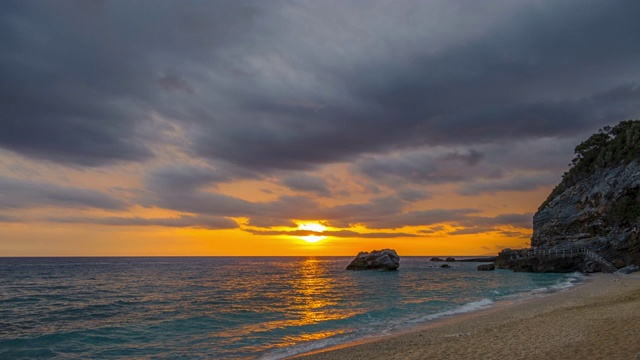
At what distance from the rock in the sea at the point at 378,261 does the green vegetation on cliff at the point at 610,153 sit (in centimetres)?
4448

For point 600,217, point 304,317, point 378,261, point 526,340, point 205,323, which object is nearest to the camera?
point 526,340

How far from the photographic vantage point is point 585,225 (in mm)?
81625

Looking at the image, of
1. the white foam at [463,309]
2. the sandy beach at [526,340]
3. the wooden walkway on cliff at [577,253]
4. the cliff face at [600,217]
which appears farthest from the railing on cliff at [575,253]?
the sandy beach at [526,340]

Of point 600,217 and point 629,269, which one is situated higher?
point 600,217

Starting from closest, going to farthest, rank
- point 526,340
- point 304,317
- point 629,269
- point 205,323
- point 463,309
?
1. point 526,340
2. point 205,323
3. point 304,317
4. point 463,309
5. point 629,269

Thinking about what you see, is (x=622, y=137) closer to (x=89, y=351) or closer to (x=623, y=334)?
(x=623, y=334)

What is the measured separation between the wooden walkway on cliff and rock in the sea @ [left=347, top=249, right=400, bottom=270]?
3066 cm

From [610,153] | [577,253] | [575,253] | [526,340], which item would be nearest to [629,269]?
[577,253]

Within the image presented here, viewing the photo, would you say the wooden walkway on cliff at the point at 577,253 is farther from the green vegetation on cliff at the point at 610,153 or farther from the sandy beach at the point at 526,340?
the sandy beach at the point at 526,340

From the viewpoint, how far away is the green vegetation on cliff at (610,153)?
71.3 meters

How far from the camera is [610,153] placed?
277ft

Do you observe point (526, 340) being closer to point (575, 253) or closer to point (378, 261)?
point (575, 253)

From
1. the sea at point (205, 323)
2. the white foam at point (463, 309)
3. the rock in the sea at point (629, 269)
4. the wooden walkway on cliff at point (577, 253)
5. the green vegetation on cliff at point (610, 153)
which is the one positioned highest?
the green vegetation on cliff at point (610, 153)

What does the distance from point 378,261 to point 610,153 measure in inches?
2185
